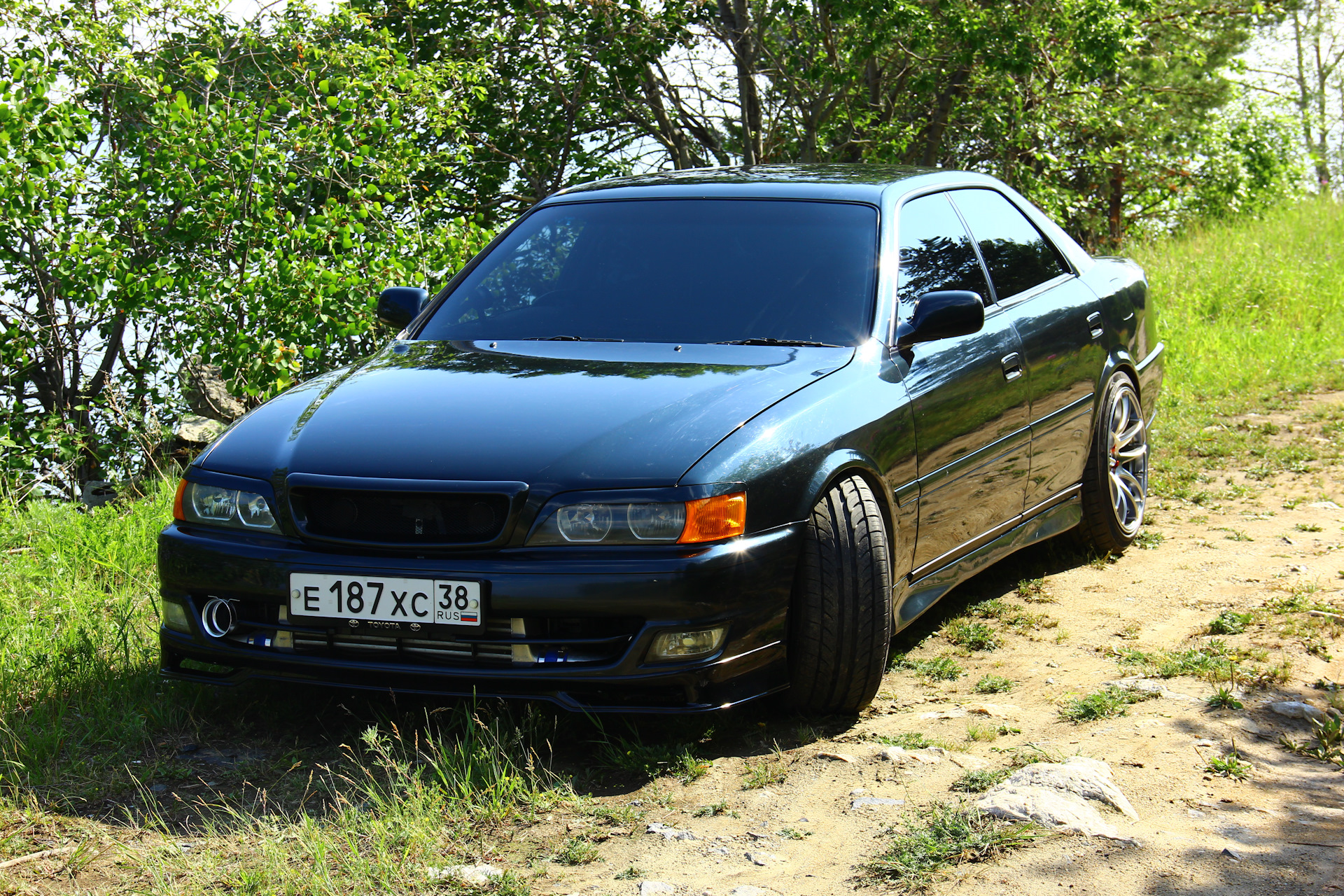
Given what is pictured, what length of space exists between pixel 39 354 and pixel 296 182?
90.4 inches

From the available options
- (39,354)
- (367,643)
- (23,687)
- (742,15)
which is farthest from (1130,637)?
(742,15)

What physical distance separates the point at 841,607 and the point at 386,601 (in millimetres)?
1183

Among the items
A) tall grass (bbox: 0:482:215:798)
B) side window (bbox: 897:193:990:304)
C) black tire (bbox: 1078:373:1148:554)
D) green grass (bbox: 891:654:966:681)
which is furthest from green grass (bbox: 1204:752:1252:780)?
tall grass (bbox: 0:482:215:798)

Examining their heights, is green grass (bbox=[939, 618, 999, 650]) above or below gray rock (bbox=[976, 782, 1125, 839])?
below

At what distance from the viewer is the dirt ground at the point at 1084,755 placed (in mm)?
2742

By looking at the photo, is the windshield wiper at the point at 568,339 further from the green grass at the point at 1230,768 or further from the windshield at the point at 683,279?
the green grass at the point at 1230,768

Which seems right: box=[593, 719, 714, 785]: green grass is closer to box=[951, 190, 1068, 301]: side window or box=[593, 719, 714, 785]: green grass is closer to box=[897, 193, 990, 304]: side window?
box=[897, 193, 990, 304]: side window

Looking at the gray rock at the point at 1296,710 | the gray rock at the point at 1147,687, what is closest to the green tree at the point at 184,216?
the gray rock at the point at 1147,687

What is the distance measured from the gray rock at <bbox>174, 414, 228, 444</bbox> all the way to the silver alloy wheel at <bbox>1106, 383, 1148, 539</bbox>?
492cm

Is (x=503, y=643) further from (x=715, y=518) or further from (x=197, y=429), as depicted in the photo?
(x=197, y=429)

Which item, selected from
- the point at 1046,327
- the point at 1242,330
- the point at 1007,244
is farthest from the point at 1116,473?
the point at 1242,330

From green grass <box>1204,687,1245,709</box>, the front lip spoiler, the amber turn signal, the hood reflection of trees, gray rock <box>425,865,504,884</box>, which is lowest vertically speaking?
green grass <box>1204,687,1245,709</box>

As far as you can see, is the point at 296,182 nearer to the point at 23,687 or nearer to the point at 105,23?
the point at 105,23

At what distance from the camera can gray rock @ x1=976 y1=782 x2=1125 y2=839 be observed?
9.56 feet
